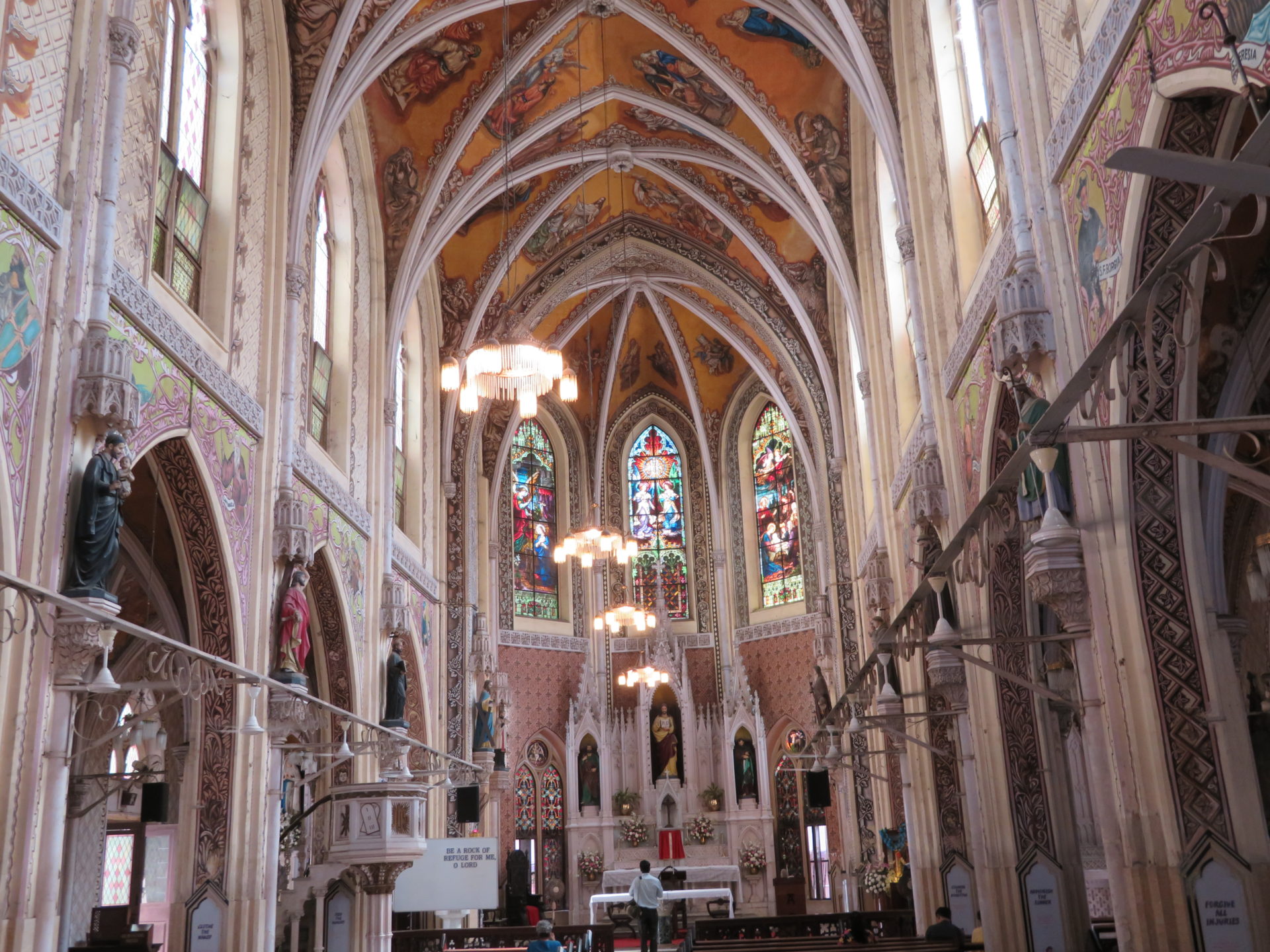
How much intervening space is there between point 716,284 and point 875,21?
9805 mm

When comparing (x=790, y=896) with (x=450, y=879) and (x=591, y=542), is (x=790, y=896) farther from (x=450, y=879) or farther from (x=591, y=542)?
(x=450, y=879)

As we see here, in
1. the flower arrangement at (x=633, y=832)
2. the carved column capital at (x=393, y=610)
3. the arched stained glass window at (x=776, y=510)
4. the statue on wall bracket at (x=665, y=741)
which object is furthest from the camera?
the arched stained glass window at (x=776, y=510)

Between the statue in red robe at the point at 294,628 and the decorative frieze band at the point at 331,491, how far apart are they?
1539 millimetres

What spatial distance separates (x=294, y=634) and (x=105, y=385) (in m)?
5.07

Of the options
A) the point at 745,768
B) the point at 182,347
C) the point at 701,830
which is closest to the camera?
the point at 182,347

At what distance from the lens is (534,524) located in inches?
1095

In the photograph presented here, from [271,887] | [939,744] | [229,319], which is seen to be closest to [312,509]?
[229,319]

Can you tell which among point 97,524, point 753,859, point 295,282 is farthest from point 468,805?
point 97,524

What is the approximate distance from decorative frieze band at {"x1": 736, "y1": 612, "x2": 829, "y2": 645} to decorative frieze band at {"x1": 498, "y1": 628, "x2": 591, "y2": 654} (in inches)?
137

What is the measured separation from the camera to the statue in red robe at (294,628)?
44.6 ft

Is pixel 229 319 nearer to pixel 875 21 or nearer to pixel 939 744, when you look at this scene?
pixel 875 21

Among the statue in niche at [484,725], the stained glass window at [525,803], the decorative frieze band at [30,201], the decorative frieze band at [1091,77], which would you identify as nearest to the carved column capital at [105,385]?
the decorative frieze band at [30,201]

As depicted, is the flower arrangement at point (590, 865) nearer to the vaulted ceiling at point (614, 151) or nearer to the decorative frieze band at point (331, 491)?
the vaulted ceiling at point (614, 151)

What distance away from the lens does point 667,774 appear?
83.8ft
